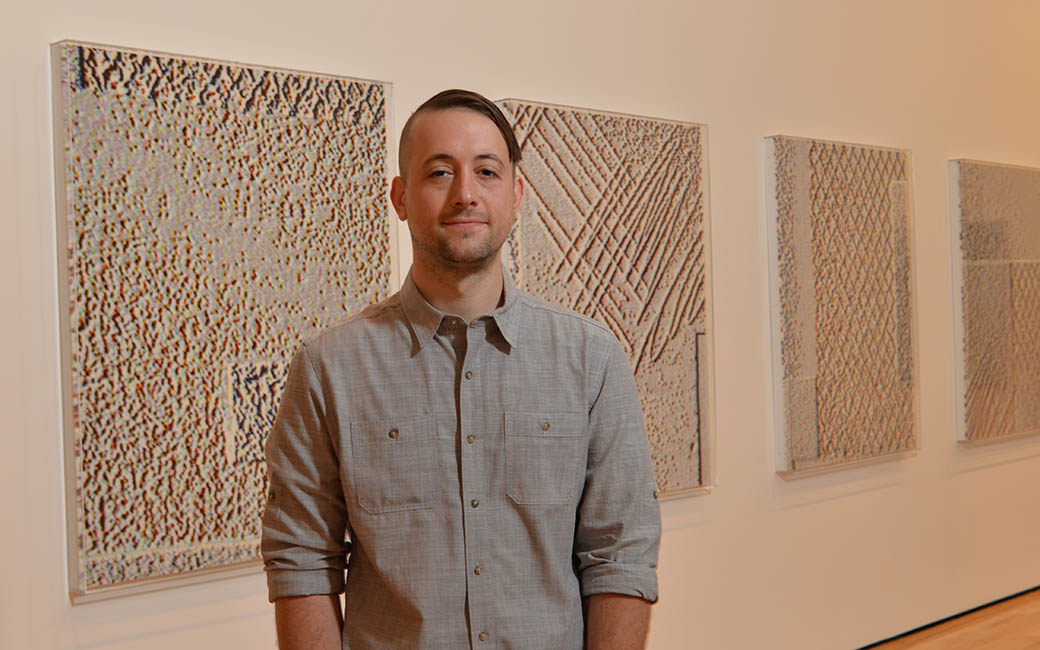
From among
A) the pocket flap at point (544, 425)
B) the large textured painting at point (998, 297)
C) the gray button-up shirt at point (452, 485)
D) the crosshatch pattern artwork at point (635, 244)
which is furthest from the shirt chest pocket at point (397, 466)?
the large textured painting at point (998, 297)

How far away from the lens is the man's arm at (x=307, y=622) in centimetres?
161

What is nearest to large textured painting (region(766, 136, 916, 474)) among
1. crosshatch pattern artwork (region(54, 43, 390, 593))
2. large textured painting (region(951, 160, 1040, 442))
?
large textured painting (region(951, 160, 1040, 442))

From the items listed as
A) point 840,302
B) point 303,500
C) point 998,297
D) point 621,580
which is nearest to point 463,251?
point 303,500

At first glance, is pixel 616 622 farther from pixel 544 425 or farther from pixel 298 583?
pixel 298 583

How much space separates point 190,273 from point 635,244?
1.40 m

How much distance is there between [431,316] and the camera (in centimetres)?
164

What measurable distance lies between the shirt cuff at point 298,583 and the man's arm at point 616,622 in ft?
1.27

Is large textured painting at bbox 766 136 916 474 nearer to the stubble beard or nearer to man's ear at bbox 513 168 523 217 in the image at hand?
man's ear at bbox 513 168 523 217

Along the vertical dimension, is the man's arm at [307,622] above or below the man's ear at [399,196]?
below

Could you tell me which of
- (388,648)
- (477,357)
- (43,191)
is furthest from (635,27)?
(388,648)

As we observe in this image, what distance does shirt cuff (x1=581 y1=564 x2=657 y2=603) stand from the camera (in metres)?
1.62

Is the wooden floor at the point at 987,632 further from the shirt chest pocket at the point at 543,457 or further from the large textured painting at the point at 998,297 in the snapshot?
the shirt chest pocket at the point at 543,457

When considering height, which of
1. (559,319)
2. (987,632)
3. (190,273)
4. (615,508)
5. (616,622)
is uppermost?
(190,273)

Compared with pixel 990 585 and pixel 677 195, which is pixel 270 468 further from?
pixel 990 585
